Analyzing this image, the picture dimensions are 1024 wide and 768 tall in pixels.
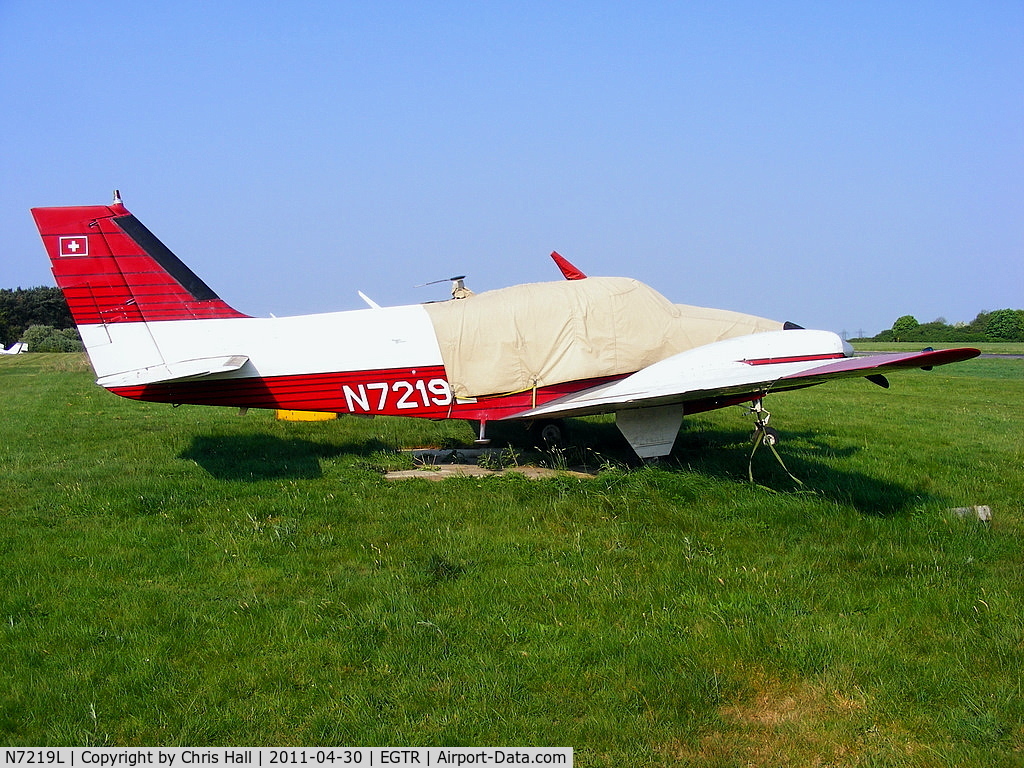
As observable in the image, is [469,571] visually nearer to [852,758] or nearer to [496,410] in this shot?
[852,758]

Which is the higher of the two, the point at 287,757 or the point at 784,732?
the point at 287,757

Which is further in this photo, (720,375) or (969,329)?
(969,329)

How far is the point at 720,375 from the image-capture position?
29.7ft

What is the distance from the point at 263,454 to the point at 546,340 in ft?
14.5

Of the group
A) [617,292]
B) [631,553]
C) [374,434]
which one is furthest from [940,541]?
[374,434]

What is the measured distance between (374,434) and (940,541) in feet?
27.7

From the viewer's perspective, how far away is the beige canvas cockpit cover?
1005 cm

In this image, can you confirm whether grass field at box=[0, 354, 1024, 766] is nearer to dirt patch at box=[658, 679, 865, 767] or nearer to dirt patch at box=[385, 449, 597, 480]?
dirt patch at box=[658, 679, 865, 767]

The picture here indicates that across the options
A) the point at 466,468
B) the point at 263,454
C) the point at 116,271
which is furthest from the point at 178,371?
the point at 466,468

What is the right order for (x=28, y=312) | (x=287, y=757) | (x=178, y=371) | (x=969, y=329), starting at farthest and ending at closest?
1. (x=28, y=312)
2. (x=969, y=329)
3. (x=178, y=371)
4. (x=287, y=757)

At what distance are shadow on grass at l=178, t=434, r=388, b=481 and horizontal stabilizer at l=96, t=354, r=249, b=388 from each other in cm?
133

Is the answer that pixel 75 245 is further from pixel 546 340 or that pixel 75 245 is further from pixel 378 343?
pixel 546 340

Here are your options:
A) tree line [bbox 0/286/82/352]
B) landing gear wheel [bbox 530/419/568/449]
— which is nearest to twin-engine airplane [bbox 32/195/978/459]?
landing gear wheel [bbox 530/419/568/449]

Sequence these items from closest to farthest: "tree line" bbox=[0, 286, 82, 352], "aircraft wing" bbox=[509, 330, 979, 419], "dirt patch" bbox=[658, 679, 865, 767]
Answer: "dirt patch" bbox=[658, 679, 865, 767] → "aircraft wing" bbox=[509, 330, 979, 419] → "tree line" bbox=[0, 286, 82, 352]
